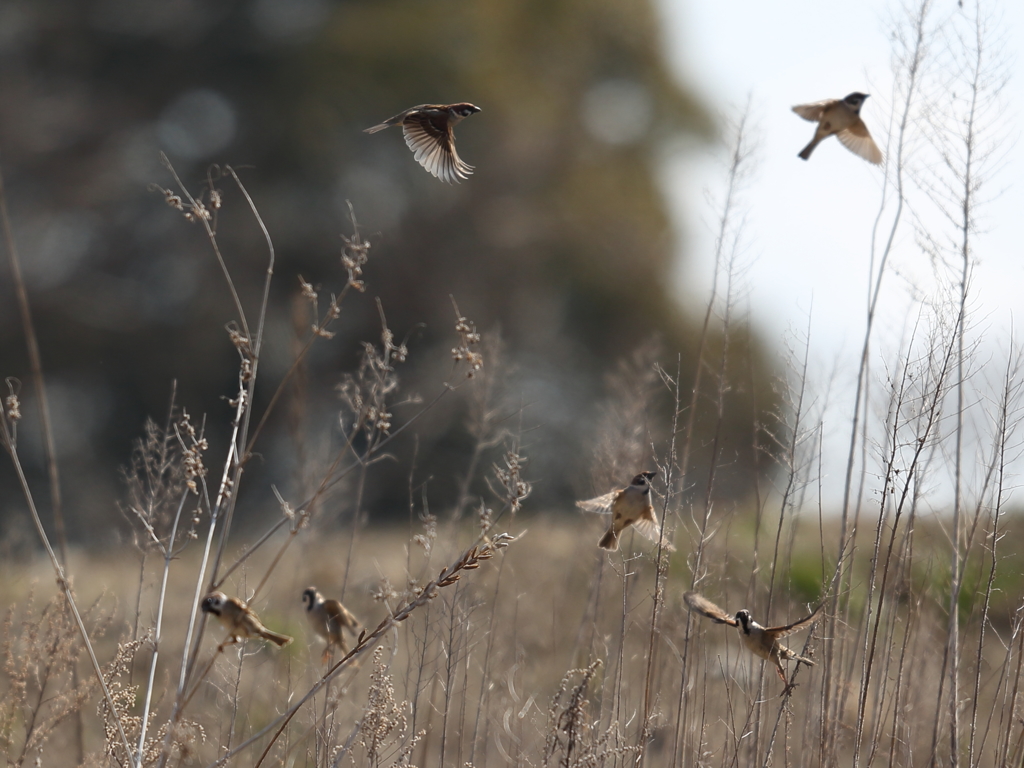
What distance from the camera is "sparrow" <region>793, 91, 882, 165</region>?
3.77m

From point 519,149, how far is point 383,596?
577 inches

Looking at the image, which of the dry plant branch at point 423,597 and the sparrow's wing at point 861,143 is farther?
the sparrow's wing at point 861,143

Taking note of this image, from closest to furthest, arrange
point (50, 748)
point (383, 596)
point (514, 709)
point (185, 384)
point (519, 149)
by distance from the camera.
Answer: point (383, 596) → point (50, 748) → point (514, 709) → point (185, 384) → point (519, 149)

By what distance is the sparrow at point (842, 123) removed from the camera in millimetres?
3766

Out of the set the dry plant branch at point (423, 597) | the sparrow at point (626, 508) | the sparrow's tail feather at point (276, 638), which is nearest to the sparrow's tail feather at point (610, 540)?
the sparrow at point (626, 508)

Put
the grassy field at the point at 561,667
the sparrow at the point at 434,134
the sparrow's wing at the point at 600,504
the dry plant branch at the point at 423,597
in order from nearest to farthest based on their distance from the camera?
the dry plant branch at the point at 423,597, the grassy field at the point at 561,667, the sparrow's wing at the point at 600,504, the sparrow at the point at 434,134

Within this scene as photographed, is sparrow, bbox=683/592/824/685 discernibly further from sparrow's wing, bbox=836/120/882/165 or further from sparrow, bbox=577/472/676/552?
sparrow's wing, bbox=836/120/882/165

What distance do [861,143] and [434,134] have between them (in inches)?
67.8

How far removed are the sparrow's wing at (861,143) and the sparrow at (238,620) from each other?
9.41ft

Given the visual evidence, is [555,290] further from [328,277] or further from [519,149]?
[328,277]

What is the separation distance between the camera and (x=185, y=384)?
1530cm

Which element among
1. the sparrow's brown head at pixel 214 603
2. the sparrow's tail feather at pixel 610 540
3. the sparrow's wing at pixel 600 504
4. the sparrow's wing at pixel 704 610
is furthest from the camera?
the sparrow's tail feather at pixel 610 540

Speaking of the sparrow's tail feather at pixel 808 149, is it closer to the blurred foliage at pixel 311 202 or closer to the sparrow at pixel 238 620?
the sparrow at pixel 238 620

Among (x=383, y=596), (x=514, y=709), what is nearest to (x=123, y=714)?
(x=383, y=596)
